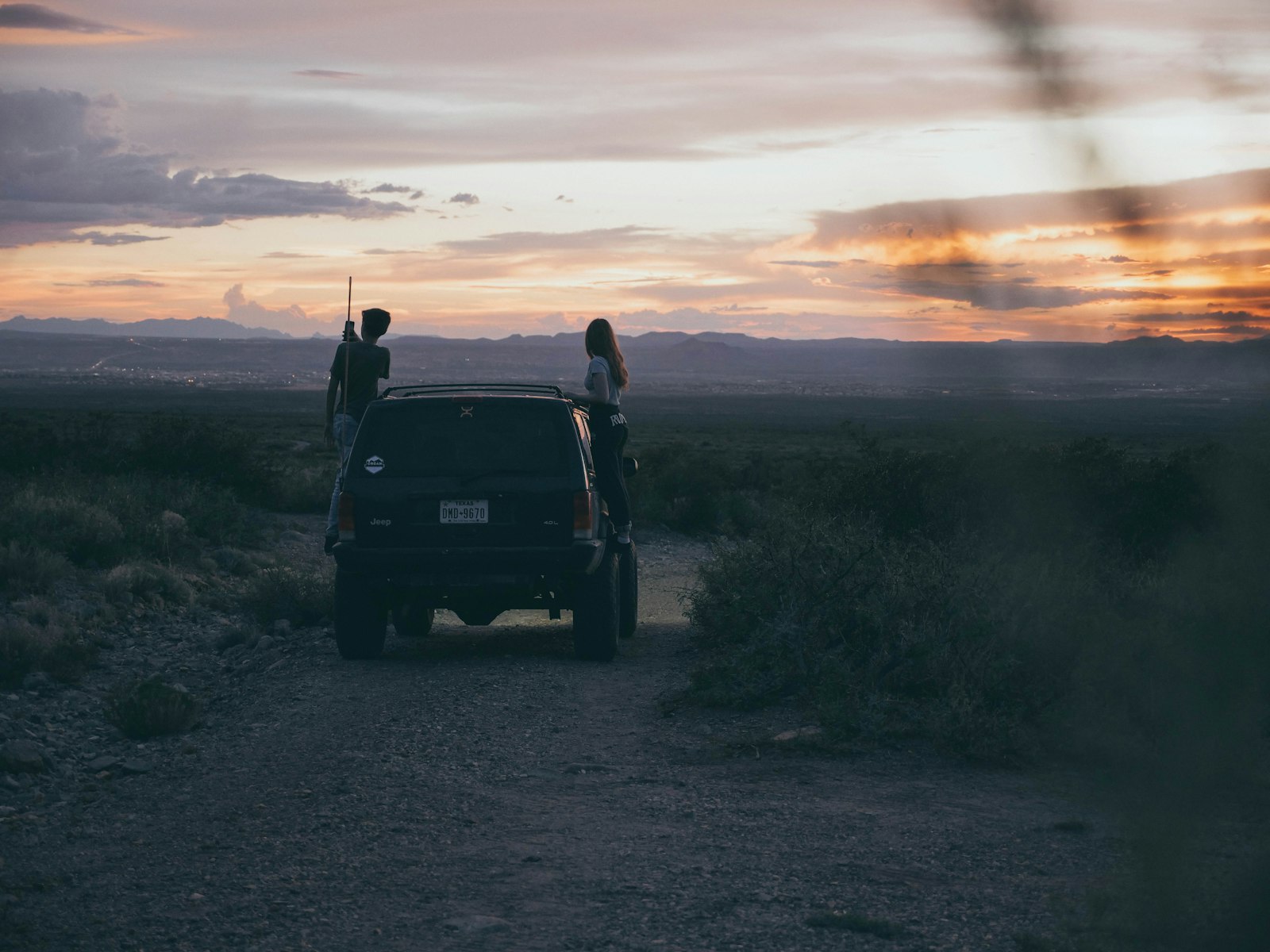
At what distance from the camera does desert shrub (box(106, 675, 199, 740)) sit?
25.9 ft

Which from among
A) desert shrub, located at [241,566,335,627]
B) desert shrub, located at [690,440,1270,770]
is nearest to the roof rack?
desert shrub, located at [690,440,1270,770]

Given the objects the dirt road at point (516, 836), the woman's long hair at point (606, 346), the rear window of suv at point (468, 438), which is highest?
the woman's long hair at point (606, 346)

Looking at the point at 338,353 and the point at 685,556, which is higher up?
the point at 338,353

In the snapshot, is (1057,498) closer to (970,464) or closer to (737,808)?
(970,464)

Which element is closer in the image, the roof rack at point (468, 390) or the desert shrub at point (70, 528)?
the roof rack at point (468, 390)

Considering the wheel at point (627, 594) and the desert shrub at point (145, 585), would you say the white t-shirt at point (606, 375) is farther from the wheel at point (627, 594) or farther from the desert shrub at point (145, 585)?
the desert shrub at point (145, 585)

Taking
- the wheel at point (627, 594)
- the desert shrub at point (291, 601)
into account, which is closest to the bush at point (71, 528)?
the desert shrub at point (291, 601)

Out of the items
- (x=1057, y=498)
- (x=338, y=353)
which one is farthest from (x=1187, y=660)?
(x=338, y=353)

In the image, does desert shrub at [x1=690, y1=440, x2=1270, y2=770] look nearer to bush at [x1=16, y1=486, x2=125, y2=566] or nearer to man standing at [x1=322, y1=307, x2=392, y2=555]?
man standing at [x1=322, y1=307, x2=392, y2=555]

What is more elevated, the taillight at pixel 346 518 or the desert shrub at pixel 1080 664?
the taillight at pixel 346 518

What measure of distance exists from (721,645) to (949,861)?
5015 mm

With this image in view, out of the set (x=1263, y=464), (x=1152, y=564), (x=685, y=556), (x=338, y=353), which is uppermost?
(x=338, y=353)

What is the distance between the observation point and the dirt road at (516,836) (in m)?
4.50

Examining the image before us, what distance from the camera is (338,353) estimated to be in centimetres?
1077
